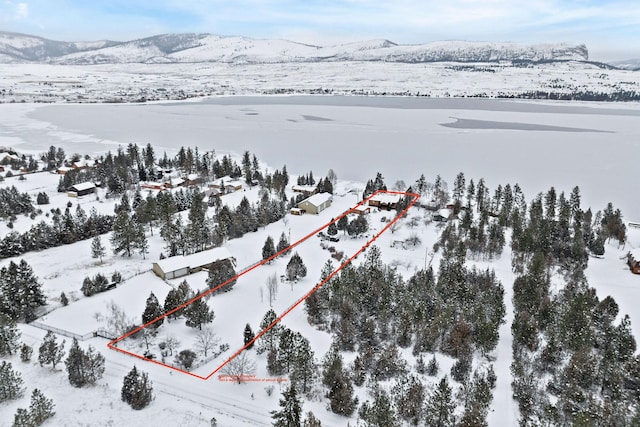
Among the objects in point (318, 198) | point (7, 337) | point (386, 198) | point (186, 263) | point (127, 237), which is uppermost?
point (318, 198)

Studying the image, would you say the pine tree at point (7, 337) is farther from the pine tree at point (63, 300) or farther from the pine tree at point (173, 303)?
the pine tree at point (173, 303)

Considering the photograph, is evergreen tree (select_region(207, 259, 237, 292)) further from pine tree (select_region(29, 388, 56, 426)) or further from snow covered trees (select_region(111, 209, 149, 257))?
pine tree (select_region(29, 388, 56, 426))

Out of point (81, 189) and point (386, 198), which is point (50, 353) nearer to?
point (81, 189)

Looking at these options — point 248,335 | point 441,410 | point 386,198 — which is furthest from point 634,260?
point 248,335

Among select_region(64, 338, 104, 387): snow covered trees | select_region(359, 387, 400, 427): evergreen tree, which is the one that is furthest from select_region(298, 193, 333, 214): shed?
select_region(359, 387, 400, 427): evergreen tree

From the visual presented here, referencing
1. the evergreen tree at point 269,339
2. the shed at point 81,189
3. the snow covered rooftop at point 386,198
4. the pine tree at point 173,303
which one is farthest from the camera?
the shed at point 81,189

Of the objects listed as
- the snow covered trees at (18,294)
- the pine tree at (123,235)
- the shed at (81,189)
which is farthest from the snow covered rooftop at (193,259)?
the shed at (81,189)
